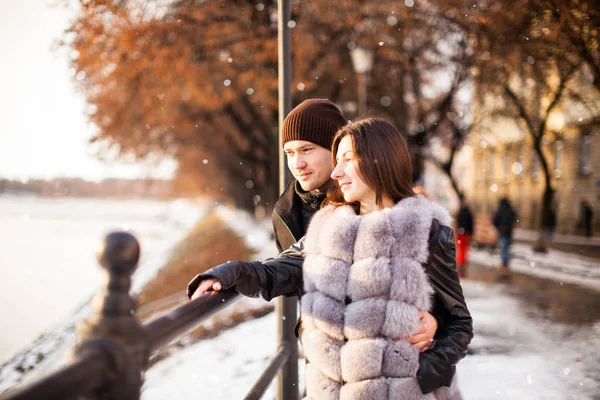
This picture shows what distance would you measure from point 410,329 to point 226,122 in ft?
71.0

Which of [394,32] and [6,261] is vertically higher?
[394,32]

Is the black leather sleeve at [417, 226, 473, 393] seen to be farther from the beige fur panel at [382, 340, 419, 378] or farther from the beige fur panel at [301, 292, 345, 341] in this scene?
the beige fur panel at [301, 292, 345, 341]

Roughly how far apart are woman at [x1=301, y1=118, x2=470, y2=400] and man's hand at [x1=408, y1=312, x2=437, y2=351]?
32 millimetres

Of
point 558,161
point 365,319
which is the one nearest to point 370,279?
point 365,319

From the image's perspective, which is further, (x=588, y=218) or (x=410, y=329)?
(x=588, y=218)

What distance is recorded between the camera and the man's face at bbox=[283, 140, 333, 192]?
260 cm

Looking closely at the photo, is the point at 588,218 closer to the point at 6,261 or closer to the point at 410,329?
the point at 410,329

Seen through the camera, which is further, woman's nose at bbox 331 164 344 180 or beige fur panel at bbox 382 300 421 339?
woman's nose at bbox 331 164 344 180

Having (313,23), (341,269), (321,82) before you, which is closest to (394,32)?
(313,23)

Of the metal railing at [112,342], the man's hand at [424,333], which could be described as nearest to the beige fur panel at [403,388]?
the man's hand at [424,333]

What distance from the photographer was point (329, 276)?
2.03 meters

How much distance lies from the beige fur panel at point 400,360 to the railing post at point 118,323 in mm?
997

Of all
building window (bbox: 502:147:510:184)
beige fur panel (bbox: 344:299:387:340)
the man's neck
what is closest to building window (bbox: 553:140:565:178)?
building window (bbox: 502:147:510:184)

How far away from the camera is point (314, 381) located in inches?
81.4
